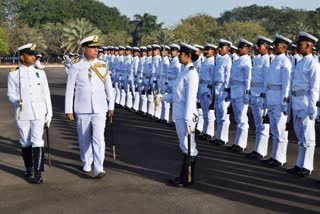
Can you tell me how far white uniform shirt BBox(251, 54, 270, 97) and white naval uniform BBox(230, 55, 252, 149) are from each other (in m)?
0.21

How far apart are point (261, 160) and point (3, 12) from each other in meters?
92.7

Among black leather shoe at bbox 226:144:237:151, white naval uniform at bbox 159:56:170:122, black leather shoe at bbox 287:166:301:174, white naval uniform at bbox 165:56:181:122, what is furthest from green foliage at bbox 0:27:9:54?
black leather shoe at bbox 287:166:301:174

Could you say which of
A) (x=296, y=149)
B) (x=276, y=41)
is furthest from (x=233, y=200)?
(x=296, y=149)

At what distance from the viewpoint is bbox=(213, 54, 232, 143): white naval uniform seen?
1025cm

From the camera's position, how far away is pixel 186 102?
22.8ft

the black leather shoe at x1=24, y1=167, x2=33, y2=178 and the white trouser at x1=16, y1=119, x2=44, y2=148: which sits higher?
the white trouser at x1=16, y1=119, x2=44, y2=148

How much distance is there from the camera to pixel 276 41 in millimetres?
8367

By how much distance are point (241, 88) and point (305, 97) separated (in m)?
2.15

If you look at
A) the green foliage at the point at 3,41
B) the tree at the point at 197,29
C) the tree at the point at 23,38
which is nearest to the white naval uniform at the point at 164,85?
the tree at the point at 197,29

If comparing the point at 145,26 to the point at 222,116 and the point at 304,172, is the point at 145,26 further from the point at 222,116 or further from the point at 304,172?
the point at 304,172

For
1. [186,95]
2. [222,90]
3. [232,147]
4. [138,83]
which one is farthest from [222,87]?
[138,83]

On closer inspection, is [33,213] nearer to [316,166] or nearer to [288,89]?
[288,89]

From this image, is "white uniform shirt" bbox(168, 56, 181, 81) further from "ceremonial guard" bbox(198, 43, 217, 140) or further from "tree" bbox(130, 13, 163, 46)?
"tree" bbox(130, 13, 163, 46)

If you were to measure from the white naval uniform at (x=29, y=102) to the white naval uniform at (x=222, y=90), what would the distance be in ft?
13.7
